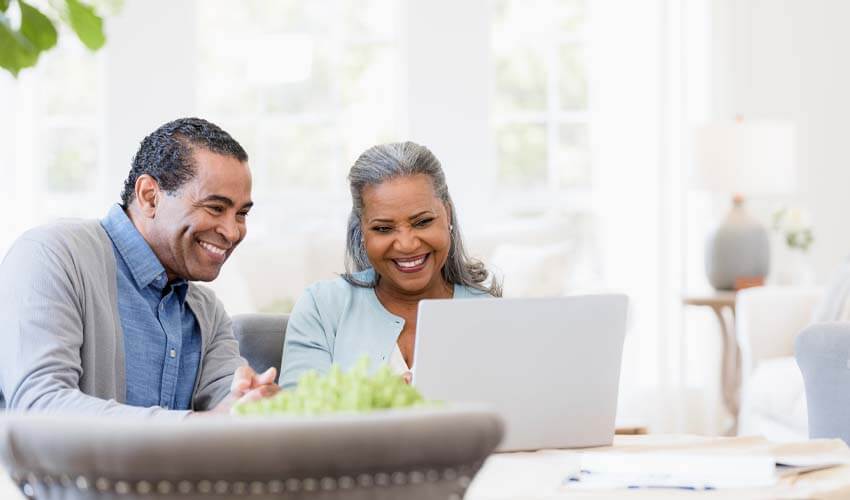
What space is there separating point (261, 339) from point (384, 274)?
0.28 meters

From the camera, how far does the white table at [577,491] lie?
4.91 feet

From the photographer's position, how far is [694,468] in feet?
5.27

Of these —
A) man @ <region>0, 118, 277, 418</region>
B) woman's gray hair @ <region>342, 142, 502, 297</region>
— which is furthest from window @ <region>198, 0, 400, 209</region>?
man @ <region>0, 118, 277, 418</region>

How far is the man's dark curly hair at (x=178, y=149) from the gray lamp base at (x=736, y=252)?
3.42 m

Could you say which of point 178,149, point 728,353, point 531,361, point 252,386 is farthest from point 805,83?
point 252,386

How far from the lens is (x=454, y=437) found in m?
1.08

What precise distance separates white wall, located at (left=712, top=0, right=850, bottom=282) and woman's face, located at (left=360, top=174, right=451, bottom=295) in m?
4.04

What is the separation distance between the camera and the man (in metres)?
1.88

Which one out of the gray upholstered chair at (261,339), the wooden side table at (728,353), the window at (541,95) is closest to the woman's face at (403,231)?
the gray upholstered chair at (261,339)

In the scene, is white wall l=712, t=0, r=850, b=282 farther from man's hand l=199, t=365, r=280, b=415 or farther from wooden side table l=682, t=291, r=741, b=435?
man's hand l=199, t=365, r=280, b=415

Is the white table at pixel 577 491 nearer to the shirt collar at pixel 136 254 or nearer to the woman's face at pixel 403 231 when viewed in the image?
the woman's face at pixel 403 231

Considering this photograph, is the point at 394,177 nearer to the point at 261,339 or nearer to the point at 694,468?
the point at 261,339

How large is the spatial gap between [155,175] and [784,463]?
3.88 ft

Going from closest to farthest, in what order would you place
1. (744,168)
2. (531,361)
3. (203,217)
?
(531,361) < (203,217) < (744,168)
